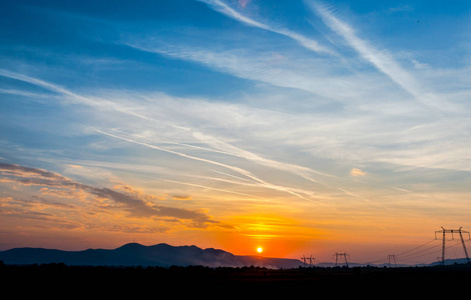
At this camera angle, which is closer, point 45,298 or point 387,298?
point 45,298

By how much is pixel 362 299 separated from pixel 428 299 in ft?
28.4

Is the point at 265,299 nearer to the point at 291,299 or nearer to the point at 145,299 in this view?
the point at 291,299

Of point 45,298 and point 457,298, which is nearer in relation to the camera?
point 45,298

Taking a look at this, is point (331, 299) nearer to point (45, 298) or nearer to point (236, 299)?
point (236, 299)

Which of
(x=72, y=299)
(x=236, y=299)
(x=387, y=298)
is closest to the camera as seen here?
(x=72, y=299)

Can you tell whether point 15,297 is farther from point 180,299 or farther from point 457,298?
point 457,298

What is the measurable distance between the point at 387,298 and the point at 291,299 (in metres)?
13.2

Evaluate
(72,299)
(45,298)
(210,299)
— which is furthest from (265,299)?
(45,298)

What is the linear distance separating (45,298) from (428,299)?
4699 cm

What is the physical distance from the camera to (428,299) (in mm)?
50750

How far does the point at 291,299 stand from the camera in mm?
49375

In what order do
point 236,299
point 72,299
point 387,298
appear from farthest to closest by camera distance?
point 387,298 < point 236,299 < point 72,299

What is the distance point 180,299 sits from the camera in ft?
155

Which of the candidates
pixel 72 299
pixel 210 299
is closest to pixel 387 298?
pixel 210 299
